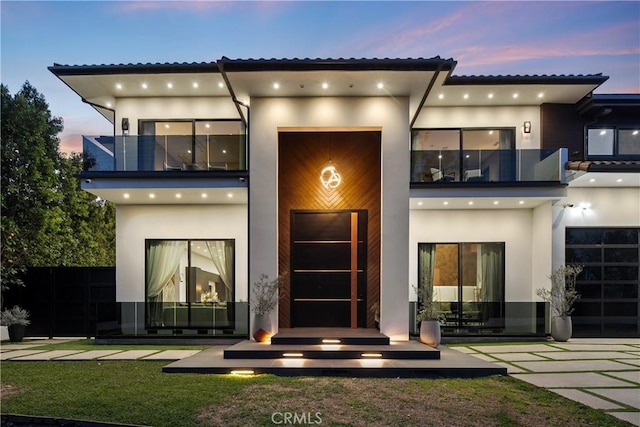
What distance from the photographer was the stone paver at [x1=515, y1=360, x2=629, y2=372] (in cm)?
739

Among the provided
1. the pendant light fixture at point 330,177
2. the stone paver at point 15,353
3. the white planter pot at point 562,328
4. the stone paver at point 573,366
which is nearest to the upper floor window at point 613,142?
the white planter pot at point 562,328

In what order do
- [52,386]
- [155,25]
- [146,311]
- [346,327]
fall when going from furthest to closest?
[155,25] → [146,311] → [346,327] → [52,386]

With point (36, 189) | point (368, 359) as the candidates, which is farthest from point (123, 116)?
point (368, 359)

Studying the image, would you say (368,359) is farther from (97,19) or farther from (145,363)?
(97,19)

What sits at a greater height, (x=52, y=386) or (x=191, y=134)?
(x=191, y=134)

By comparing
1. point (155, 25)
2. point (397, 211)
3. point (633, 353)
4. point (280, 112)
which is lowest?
point (633, 353)

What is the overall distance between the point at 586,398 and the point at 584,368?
7.19 ft

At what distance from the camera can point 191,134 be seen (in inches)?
463

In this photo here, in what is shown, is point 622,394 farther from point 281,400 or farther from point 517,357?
point 281,400

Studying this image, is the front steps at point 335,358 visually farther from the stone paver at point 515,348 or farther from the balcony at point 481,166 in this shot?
the balcony at point 481,166

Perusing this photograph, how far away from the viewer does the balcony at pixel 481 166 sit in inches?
426

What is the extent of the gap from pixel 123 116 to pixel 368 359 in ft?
31.4

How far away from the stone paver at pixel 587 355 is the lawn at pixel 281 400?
2.85 meters

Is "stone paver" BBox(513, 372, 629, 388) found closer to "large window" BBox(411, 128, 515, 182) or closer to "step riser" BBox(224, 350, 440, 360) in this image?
"step riser" BBox(224, 350, 440, 360)
